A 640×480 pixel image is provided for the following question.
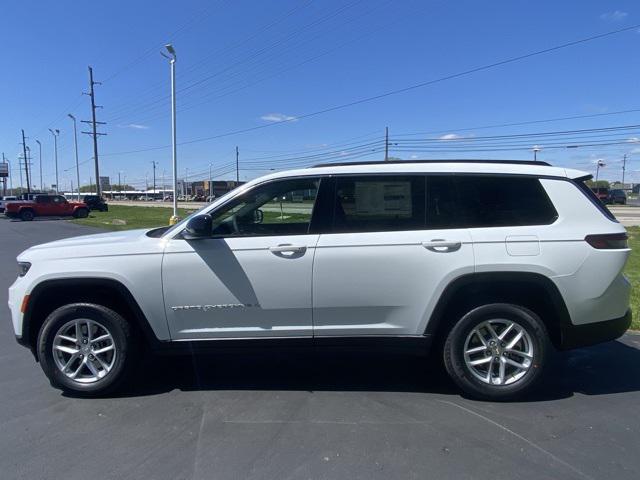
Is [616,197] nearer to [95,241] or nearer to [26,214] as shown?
[26,214]

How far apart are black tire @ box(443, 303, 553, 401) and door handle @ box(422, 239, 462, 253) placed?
1.78ft

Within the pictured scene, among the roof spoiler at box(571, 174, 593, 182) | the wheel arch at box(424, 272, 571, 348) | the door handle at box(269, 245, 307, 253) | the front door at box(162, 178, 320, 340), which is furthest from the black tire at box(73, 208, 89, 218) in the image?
the roof spoiler at box(571, 174, 593, 182)

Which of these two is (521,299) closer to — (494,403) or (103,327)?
(494,403)

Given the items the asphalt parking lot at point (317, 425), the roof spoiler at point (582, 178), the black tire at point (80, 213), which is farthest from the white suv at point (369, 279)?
the black tire at point (80, 213)

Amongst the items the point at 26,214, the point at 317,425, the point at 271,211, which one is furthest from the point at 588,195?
the point at 26,214

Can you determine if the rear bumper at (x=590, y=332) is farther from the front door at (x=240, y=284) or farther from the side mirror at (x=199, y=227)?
the side mirror at (x=199, y=227)

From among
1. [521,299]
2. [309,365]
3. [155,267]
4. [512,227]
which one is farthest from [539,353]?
[155,267]

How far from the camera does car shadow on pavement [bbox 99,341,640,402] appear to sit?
13.9 feet

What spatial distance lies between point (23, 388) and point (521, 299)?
4318mm

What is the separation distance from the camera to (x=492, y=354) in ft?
13.1

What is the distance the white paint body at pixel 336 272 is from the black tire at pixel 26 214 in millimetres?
33349

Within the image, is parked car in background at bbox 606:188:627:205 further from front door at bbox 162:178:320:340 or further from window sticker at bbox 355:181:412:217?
front door at bbox 162:178:320:340

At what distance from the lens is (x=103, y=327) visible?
13.2 feet

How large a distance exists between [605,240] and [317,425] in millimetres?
2673
